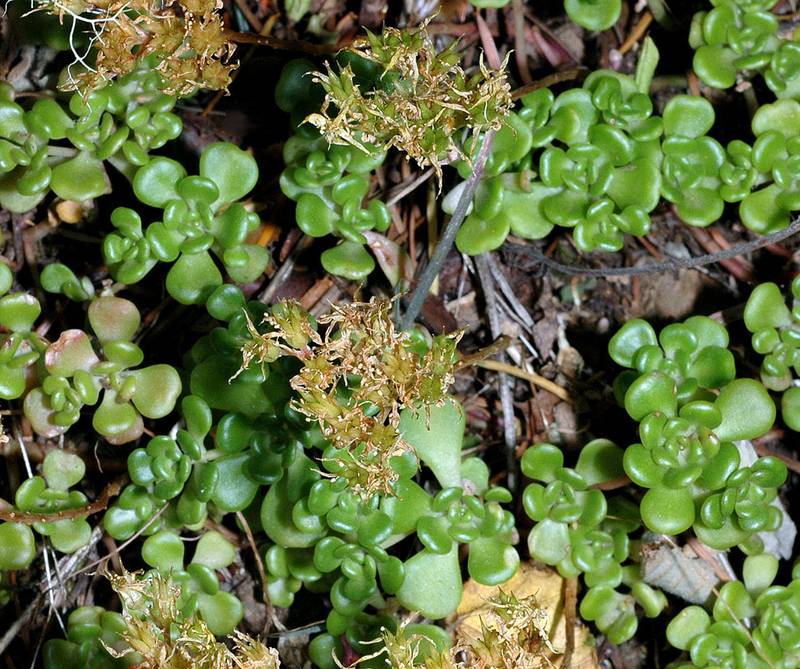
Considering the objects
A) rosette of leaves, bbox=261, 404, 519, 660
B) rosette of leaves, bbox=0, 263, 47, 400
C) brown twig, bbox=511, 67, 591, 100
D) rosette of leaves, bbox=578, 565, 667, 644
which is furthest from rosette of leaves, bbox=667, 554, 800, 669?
rosette of leaves, bbox=0, 263, 47, 400

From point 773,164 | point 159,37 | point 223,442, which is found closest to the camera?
point 159,37

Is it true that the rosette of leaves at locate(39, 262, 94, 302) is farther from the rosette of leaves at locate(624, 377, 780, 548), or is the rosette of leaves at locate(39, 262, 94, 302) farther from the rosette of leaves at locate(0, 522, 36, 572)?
the rosette of leaves at locate(624, 377, 780, 548)

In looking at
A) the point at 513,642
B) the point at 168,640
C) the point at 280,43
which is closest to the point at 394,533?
the point at 513,642

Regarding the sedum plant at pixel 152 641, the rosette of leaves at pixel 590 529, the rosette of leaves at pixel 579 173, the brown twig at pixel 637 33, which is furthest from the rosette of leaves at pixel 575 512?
the brown twig at pixel 637 33

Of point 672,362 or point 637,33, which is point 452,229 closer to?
point 672,362

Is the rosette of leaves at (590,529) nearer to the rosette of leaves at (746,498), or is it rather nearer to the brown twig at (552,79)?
the rosette of leaves at (746,498)

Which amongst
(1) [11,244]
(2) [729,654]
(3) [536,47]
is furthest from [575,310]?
(1) [11,244]

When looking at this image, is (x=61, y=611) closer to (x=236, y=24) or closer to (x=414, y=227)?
(x=414, y=227)
